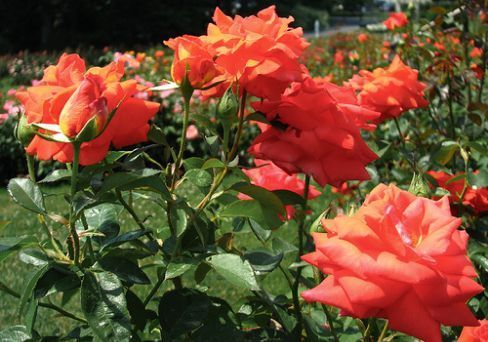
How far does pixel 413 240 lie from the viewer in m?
0.55

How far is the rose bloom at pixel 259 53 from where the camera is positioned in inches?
25.9

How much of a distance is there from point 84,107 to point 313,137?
0.25 meters

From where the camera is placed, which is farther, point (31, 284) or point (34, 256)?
point (34, 256)

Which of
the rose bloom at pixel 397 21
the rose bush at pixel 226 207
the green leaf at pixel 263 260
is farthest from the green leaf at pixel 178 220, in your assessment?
the rose bloom at pixel 397 21

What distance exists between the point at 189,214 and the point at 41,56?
30.2 ft

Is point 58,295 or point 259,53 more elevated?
point 259,53

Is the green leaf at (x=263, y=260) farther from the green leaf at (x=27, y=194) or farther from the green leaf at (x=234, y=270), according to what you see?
the green leaf at (x=27, y=194)

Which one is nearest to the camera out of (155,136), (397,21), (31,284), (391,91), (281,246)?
(31,284)

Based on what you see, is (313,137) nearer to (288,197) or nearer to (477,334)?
(288,197)

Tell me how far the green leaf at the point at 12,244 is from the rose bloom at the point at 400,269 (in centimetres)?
31

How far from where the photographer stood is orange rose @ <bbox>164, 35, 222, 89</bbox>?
658 millimetres

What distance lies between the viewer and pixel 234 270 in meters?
0.65

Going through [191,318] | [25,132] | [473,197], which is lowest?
[473,197]

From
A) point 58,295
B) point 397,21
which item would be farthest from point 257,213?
point 58,295
